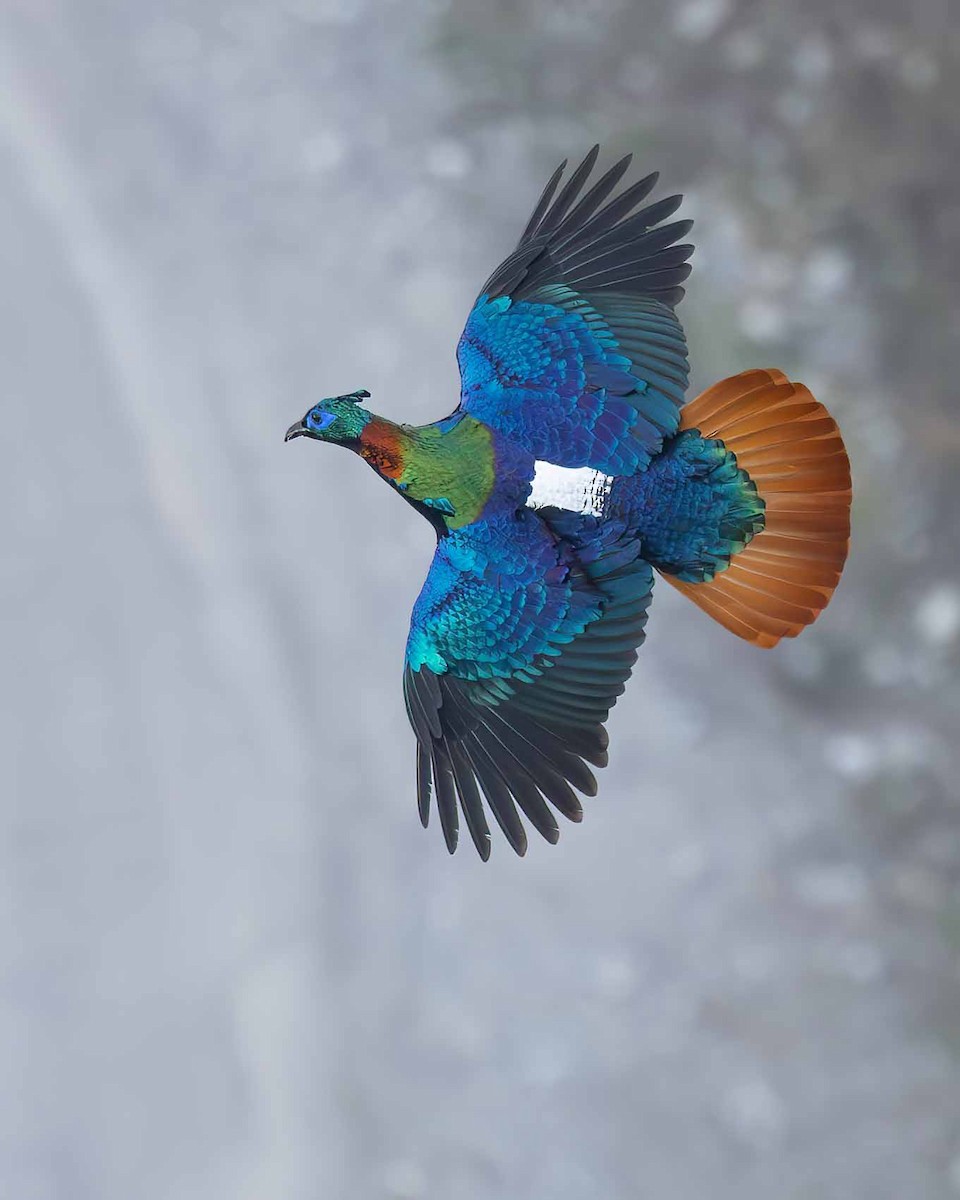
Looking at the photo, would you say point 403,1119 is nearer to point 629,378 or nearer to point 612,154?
point 629,378

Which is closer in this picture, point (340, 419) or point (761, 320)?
point (340, 419)

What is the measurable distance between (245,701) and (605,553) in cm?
42

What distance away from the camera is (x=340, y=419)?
607 mm

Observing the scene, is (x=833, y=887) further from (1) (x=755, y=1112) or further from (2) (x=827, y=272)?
(2) (x=827, y=272)

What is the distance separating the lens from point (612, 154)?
98 cm

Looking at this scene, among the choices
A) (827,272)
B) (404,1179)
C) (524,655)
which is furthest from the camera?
(827,272)

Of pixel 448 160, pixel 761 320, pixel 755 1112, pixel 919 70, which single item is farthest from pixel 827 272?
pixel 755 1112

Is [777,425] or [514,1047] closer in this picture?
[777,425]

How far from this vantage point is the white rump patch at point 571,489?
2.00ft

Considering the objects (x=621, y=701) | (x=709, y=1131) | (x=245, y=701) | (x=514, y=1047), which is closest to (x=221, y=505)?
(x=245, y=701)

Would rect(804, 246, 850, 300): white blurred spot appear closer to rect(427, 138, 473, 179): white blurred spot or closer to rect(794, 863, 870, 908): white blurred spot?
rect(427, 138, 473, 179): white blurred spot

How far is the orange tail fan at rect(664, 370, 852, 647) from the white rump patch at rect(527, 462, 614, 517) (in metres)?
0.05

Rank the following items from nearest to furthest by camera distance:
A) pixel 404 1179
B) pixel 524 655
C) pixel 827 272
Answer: pixel 524 655, pixel 404 1179, pixel 827 272

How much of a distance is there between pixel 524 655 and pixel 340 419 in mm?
122
